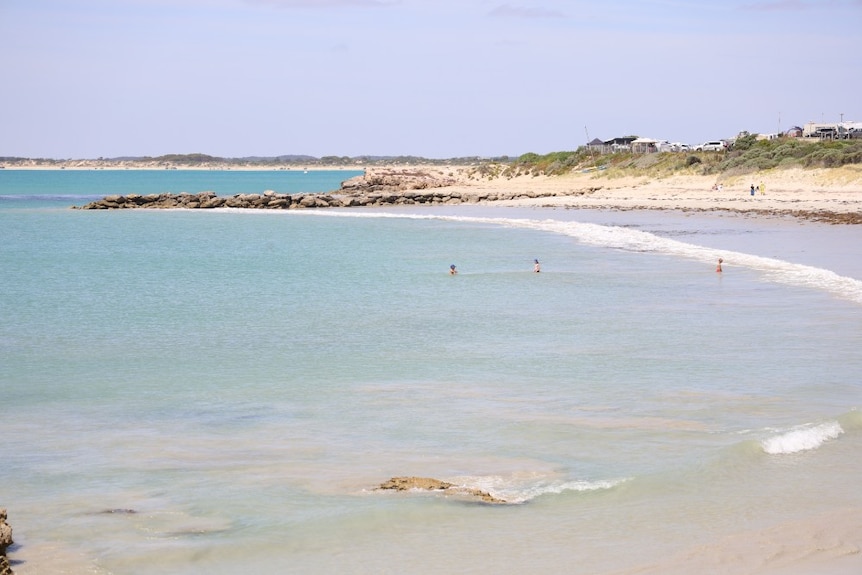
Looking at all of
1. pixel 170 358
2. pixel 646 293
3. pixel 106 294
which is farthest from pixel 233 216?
pixel 170 358

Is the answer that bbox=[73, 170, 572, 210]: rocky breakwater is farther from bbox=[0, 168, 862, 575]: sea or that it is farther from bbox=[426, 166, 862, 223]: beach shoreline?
bbox=[0, 168, 862, 575]: sea

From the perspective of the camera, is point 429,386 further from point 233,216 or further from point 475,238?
point 233,216

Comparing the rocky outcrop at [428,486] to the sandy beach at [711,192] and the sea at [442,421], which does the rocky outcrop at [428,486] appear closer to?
the sea at [442,421]

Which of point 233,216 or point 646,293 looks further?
point 233,216

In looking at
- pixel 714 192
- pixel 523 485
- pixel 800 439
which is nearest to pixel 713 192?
pixel 714 192

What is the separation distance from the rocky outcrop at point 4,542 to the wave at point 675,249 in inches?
729

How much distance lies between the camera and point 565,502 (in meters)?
9.96

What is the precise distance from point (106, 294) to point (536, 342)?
14044 millimetres

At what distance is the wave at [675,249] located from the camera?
82.4 feet

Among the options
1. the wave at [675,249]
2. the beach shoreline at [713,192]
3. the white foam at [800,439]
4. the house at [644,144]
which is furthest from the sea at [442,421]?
the house at [644,144]

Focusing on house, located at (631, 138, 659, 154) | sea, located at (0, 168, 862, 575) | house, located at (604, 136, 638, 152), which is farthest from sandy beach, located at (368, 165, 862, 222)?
sea, located at (0, 168, 862, 575)

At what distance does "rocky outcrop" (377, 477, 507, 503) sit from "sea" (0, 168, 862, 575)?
0.34 ft

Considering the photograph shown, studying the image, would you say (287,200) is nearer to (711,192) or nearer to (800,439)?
(711,192)

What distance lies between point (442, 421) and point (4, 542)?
606 centimetres
